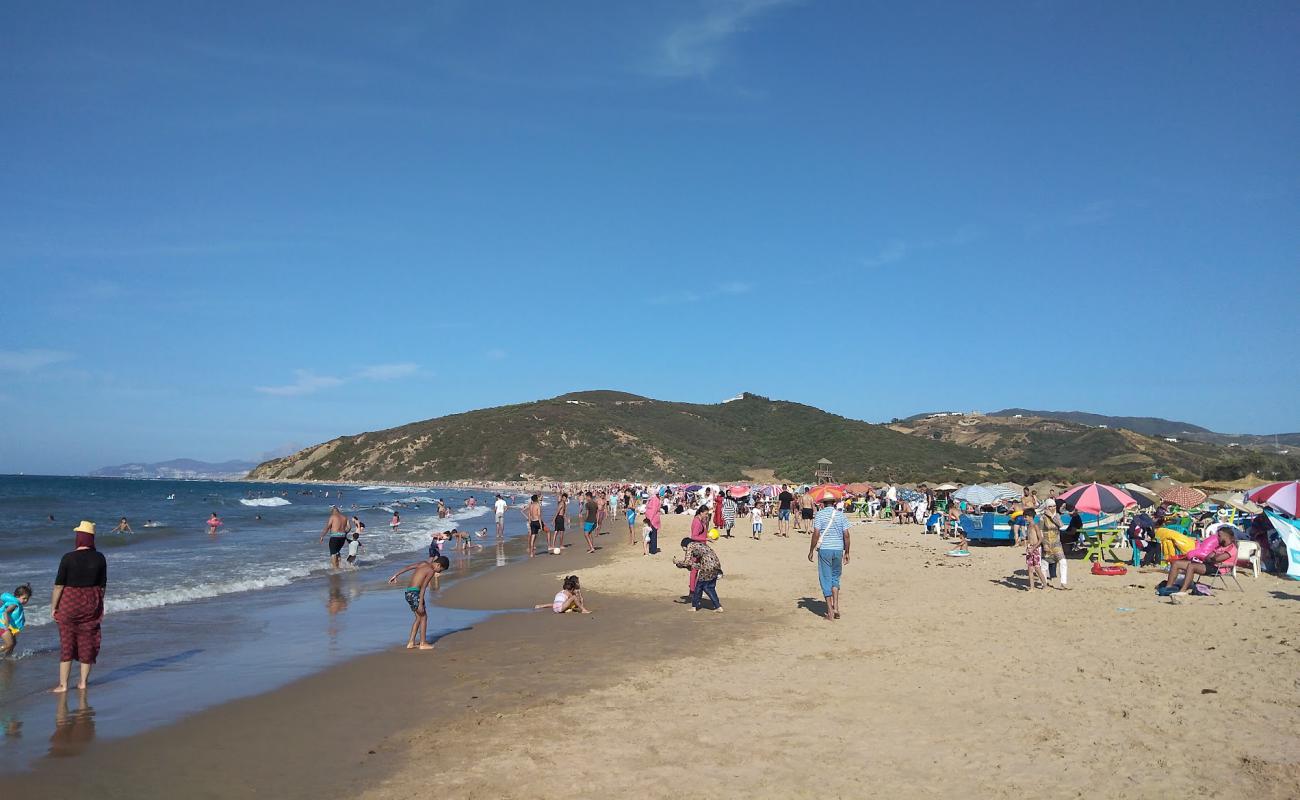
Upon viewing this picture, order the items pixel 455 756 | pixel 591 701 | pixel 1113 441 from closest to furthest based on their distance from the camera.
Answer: pixel 455 756 → pixel 591 701 → pixel 1113 441

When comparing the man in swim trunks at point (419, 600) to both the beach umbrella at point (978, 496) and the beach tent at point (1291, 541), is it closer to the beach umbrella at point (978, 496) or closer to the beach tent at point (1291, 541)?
the beach tent at point (1291, 541)

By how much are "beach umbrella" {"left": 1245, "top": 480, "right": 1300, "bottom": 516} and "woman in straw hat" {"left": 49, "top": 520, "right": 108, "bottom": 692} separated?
18.9 metres

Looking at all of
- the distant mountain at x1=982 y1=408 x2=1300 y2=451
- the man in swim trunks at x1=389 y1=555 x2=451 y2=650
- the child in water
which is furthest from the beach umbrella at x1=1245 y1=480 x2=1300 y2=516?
the distant mountain at x1=982 y1=408 x2=1300 y2=451

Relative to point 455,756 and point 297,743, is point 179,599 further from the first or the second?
point 455,756

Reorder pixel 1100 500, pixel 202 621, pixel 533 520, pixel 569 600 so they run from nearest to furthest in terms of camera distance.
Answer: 1. pixel 202 621
2. pixel 569 600
3. pixel 1100 500
4. pixel 533 520

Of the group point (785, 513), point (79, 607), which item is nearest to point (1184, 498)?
point (785, 513)

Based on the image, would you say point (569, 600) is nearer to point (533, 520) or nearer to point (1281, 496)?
point (533, 520)

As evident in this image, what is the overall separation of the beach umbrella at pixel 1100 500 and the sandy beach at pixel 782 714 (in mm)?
4986

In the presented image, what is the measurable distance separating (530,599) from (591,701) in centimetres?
655

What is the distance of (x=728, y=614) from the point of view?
11406 millimetres

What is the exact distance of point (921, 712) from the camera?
6430mm

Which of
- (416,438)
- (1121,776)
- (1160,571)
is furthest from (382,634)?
(416,438)

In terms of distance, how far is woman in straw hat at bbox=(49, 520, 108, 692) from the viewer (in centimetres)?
737

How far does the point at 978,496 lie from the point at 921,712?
24157 mm
